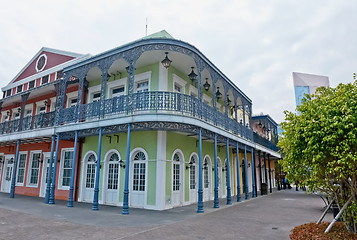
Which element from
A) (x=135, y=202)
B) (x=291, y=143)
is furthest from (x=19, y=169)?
(x=291, y=143)

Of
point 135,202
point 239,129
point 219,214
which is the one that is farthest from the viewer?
point 239,129

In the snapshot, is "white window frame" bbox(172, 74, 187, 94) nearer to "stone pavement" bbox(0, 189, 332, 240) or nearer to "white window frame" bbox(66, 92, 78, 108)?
"stone pavement" bbox(0, 189, 332, 240)

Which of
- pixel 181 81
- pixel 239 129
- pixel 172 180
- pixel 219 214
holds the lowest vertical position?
pixel 219 214

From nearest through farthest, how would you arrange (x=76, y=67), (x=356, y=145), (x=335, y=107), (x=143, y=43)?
(x=356, y=145) → (x=335, y=107) → (x=143, y=43) → (x=76, y=67)

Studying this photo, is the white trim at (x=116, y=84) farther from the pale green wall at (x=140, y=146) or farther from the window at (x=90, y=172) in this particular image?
the window at (x=90, y=172)

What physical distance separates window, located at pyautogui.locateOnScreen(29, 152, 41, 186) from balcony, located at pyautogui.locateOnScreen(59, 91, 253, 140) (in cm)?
517

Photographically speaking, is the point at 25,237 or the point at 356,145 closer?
the point at 356,145

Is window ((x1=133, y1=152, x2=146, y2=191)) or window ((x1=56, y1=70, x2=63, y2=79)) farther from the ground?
window ((x1=56, y1=70, x2=63, y2=79))

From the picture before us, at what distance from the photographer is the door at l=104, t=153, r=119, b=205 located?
10.9 meters

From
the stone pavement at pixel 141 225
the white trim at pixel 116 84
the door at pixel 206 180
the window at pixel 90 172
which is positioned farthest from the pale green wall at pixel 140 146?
the door at pixel 206 180

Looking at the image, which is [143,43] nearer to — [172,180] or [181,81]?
[181,81]

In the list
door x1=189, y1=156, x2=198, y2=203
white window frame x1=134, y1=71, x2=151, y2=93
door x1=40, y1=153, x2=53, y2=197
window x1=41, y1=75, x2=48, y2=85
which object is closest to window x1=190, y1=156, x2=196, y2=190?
door x1=189, y1=156, x2=198, y2=203

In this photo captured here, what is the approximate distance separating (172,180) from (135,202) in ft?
5.97

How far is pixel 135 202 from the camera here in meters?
10.1
